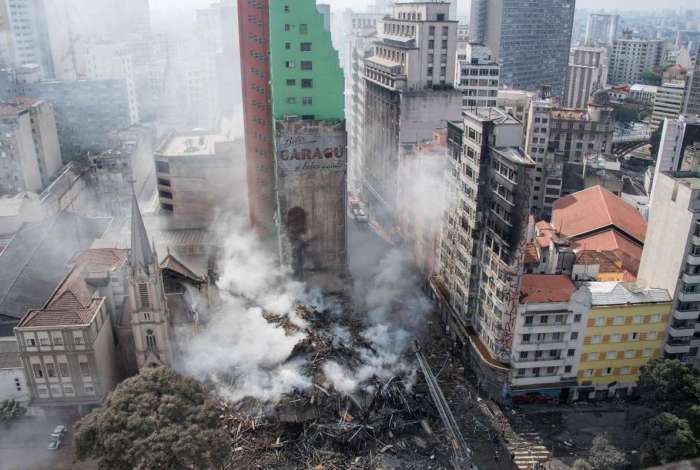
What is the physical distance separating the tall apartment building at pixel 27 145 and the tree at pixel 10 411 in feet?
111

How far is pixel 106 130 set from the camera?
248 ft

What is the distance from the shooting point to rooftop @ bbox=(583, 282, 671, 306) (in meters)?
31.9

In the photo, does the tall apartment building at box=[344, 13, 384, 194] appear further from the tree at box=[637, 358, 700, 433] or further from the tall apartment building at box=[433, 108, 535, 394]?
the tree at box=[637, 358, 700, 433]

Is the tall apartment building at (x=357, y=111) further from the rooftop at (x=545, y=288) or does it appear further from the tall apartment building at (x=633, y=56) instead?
the tall apartment building at (x=633, y=56)

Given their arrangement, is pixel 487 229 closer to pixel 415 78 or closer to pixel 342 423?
pixel 342 423

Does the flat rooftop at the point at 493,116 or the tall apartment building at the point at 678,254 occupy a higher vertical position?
the flat rooftop at the point at 493,116

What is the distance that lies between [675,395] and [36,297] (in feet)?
127

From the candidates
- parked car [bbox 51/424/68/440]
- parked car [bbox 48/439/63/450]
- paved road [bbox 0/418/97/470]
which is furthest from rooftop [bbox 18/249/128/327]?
parked car [bbox 48/439/63/450]

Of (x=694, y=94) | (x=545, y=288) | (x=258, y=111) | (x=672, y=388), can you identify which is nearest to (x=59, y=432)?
(x=258, y=111)

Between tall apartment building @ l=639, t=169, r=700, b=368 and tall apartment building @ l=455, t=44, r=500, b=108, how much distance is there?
2696 centimetres

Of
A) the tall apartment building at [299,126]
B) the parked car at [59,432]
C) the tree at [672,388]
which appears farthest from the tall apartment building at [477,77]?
→ the parked car at [59,432]

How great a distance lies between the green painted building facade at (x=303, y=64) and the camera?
37.0m

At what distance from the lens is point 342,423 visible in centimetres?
3045

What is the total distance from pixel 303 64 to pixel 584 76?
89.4m
